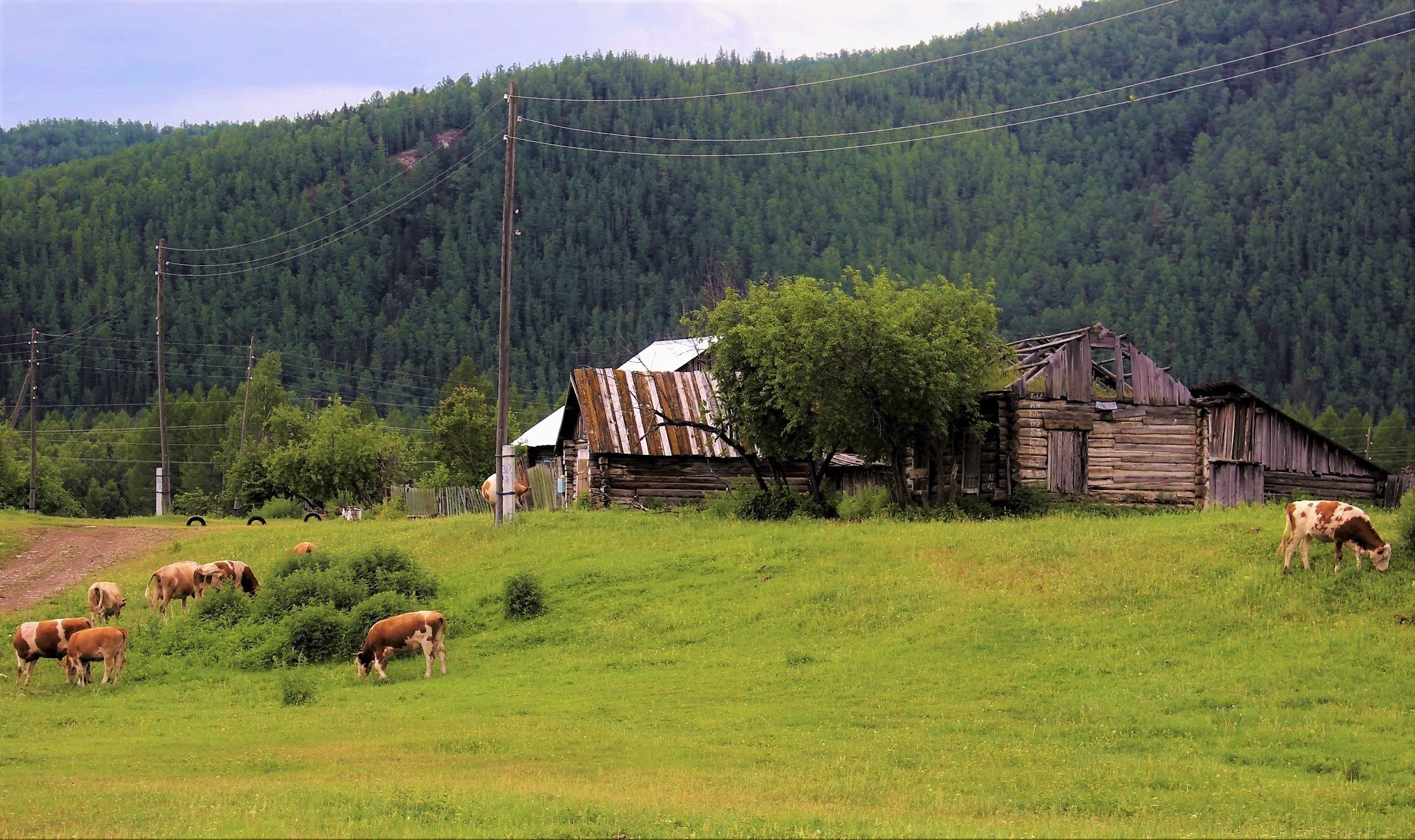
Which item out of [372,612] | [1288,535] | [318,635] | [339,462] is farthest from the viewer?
[339,462]

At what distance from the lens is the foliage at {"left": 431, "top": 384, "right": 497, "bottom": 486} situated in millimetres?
68688

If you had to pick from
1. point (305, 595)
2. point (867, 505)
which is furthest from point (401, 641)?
point (867, 505)

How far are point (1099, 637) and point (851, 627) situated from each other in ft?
15.9

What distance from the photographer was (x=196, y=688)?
77.9 feet

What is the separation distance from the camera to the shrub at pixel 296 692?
2217 cm

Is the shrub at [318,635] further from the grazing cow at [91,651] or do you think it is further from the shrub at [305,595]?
the grazing cow at [91,651]

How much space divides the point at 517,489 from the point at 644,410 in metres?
7.83

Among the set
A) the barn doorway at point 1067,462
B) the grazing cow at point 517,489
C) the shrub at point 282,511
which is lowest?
the shrub at point 282,511

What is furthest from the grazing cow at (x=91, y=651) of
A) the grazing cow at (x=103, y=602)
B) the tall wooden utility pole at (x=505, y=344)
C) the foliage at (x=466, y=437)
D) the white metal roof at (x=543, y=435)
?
the foliage at (x=466, y=437)

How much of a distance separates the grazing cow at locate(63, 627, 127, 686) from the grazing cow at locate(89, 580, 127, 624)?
3.73 m

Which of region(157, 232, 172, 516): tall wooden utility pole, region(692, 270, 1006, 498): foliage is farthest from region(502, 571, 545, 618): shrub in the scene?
region(157, 232, 172, 516): tall wooden utility pole

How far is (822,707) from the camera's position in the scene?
2031cm

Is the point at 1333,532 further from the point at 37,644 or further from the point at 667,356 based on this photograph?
the point at 667,356

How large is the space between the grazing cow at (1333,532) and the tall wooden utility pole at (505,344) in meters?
21.7
